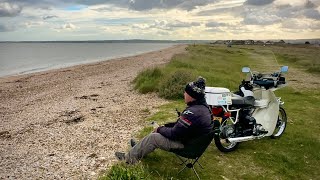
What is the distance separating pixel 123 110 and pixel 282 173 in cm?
707

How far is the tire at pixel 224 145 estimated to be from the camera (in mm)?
7757

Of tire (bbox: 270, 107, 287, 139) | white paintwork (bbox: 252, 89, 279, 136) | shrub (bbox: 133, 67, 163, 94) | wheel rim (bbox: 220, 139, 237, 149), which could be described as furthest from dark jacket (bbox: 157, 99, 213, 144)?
shrub (bbox: 133, 67, 163, 94)

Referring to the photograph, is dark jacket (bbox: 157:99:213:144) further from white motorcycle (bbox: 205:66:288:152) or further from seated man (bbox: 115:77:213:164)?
white motorcycle (bbox: 205:66:288:152)

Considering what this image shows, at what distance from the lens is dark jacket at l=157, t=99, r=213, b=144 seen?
5882 mm

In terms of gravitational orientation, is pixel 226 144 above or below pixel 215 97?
below

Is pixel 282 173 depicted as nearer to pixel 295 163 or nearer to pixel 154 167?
pixel 295 163

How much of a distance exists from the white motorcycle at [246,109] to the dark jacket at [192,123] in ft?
4.34

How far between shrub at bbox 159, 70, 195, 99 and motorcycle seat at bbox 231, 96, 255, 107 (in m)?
6.80

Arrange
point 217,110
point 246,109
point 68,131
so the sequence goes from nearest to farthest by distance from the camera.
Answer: point 217,110
point 246,109
point 68,131

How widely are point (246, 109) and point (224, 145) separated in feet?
3.51

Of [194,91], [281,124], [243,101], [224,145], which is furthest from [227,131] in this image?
[281,124]

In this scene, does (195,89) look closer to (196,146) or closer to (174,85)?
(196,146)

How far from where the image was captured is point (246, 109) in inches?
323

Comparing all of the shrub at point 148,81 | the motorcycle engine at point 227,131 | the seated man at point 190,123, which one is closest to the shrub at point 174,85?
the shrub at point 148,81
